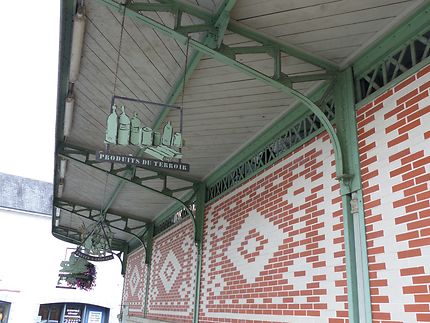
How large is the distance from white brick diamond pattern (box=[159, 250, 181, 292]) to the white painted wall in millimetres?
11443

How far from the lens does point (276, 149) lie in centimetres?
502

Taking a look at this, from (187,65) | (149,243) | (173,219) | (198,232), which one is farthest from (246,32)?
(149,243)

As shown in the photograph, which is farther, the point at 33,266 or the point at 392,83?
the point at 33,266

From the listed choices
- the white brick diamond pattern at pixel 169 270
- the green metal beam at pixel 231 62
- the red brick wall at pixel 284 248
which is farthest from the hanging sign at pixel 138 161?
the white brick diamond pattern at pixel 169 270

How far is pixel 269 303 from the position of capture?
456 cm

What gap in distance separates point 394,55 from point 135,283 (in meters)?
10.6

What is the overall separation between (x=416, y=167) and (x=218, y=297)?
375cm

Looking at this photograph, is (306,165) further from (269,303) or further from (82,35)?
(82,35)

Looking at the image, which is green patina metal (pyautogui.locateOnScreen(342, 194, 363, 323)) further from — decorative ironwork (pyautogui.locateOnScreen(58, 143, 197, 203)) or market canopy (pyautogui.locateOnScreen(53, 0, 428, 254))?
decorative ironwork (pyautogui.locateOnScreen(58, 143, 197, 203))

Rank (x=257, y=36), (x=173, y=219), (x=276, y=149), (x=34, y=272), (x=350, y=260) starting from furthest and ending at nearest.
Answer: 1. (x=34, y=272)
2. (x=173, y=219)
3. (x=276, y=149)
4. (x=257, y=36)
5. (x=350, y=260)

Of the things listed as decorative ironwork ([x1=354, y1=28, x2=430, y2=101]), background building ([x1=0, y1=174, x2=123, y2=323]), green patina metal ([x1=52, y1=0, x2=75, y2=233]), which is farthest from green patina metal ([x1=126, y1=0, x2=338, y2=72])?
background building ([x1=0, y1=174, x2=123, y2=323])

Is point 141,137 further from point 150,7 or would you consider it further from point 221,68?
point 221,68

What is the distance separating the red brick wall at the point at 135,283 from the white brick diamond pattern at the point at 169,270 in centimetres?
196

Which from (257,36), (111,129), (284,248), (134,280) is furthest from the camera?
(134,280)
